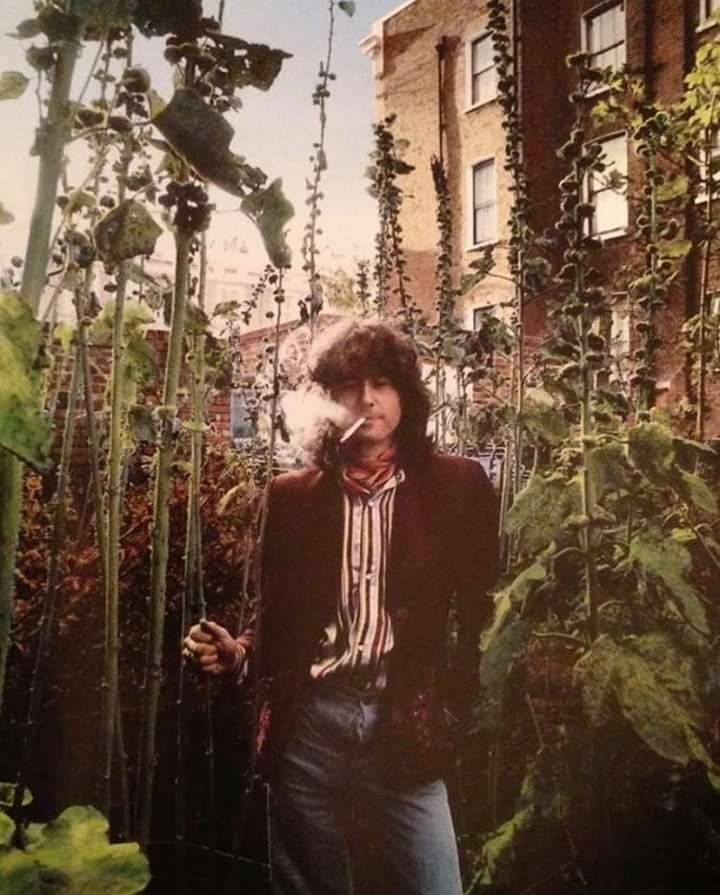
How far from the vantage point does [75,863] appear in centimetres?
76

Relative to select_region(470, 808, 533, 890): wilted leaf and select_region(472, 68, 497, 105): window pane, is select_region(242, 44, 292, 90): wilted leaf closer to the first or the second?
select_region(472, 68, 497, 105): window pane

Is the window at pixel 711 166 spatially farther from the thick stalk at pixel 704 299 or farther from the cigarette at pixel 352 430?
the cigarette at pixel 352 430

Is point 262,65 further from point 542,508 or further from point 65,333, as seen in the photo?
point 542,508

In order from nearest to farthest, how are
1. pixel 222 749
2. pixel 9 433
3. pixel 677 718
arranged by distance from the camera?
pixel 9 433 → pixel 677 718 → pixel 222 749

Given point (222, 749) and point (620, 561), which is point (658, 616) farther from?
point (222, 749)

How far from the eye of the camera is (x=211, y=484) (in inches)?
74.9

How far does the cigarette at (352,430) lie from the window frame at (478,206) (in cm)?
59

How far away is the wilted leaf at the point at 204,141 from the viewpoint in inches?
32.0

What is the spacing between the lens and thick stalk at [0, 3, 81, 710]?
76 cm

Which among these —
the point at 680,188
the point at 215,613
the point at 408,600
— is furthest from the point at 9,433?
the point at 680,188

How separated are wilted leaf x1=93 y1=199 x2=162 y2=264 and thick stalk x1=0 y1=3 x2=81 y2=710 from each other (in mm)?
127

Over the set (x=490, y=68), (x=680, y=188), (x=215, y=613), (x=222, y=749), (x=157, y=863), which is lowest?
(x=157, y=863)

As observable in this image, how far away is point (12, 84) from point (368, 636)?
906mm

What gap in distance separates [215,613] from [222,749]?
243mm
